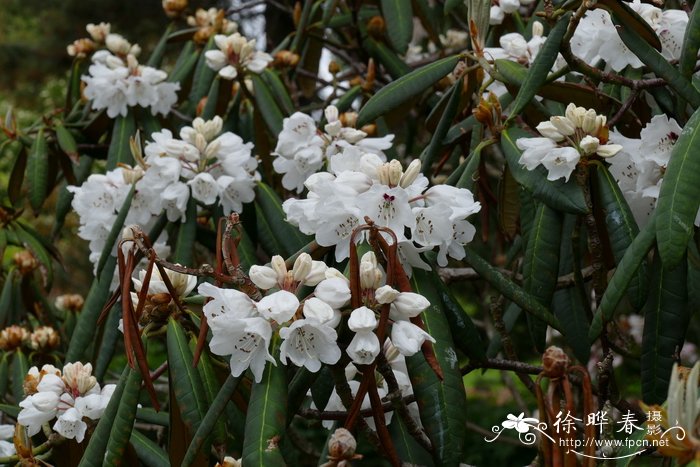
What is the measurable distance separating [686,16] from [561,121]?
42cm

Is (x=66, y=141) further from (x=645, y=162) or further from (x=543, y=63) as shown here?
(x=645, y=162)

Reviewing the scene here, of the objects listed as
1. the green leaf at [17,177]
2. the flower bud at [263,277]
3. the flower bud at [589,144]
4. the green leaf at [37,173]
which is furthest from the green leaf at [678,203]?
the green leaf at [17,177]

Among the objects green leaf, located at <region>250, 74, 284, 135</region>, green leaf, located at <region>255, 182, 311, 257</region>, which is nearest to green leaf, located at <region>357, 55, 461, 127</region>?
green leaf, located at <region>255, 182, 311, 257</region>

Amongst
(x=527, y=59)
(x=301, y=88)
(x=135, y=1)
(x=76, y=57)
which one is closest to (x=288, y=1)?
(x=301, y=88)

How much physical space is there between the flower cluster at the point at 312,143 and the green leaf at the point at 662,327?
1.99 feet

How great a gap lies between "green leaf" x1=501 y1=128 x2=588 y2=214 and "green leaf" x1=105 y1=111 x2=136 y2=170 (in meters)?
1.05

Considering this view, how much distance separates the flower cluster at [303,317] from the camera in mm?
1019

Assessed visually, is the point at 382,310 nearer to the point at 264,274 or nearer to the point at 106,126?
the point at 264,274

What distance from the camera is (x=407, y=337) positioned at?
1039mm

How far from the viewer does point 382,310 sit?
104 centimetres

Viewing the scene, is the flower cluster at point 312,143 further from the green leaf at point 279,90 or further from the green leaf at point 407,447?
the green leaf at point 407,447

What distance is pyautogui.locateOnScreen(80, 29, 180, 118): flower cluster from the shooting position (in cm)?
204

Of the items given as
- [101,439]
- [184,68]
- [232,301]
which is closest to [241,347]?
[232,301]

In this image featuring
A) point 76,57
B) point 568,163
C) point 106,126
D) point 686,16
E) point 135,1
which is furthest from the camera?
point 135,1
